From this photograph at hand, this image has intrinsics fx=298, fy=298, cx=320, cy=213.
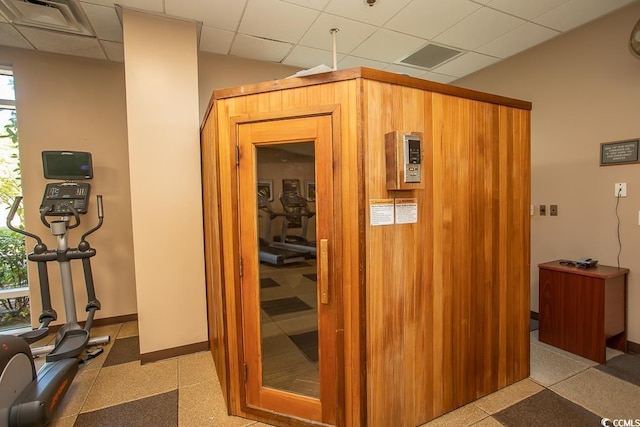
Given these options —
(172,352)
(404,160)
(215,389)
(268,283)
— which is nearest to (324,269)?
(268,283)

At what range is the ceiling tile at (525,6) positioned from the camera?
8.67 feet

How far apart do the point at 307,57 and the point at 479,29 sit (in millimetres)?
1904

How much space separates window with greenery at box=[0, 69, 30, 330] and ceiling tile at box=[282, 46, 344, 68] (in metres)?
3.14

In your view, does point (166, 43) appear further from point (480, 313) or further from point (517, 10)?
point (480, 313)

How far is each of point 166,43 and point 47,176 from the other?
66.4 inches

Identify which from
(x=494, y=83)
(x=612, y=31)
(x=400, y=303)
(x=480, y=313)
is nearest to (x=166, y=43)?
(x=400, y=303)

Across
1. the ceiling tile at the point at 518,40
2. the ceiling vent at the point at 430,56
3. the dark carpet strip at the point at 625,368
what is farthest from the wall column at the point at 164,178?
the dark carpet strip at the point at 625,368

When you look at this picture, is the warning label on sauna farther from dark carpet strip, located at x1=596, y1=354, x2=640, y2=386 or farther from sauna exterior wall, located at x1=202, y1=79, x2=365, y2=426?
dark carpet strip, located at x1=596, y1=354, x2=640, y2=386

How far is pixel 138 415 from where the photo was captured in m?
2.16

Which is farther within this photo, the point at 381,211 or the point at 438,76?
the point at 438,76

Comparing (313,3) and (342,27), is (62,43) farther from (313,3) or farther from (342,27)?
(342,27)

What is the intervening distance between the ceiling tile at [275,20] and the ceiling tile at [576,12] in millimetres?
2259

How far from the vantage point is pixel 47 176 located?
282cm

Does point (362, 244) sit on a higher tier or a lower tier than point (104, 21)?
lower
